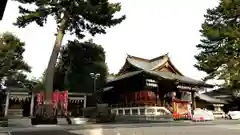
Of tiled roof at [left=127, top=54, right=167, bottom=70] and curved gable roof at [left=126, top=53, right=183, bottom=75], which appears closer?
curved gable roof at [left=126, top=53, right=183, bottom=75]

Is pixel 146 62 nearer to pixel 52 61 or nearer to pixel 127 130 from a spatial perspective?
pixel 52 61

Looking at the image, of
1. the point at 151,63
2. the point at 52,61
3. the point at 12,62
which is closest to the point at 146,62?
the point at 151,63

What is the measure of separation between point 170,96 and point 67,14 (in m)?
18.0

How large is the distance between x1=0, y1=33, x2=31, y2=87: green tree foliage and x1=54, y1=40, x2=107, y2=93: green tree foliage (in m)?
5.35

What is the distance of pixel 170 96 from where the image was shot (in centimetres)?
3869

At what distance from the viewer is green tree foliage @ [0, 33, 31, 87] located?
36062 mm

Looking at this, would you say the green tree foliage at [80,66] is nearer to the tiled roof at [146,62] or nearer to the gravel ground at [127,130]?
the tiled roof at [146,62]

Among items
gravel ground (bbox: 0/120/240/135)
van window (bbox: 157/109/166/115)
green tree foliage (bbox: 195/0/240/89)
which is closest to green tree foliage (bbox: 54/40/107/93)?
van window (bbox: 157/109/166/115)

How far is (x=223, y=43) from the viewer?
39031 millimetres

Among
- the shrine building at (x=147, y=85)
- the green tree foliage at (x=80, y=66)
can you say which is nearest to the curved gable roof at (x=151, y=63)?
the shrine building at (x=147, y=85)

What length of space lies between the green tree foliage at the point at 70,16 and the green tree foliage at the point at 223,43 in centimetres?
1124

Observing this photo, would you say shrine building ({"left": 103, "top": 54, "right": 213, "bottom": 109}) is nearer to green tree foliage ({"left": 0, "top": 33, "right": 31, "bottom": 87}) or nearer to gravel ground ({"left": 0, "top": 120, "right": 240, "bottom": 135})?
green tree foliage ({"left": 0, "top": 33, "right": 31, "bottom": 87})

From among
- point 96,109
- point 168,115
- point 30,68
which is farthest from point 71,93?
point 168,115

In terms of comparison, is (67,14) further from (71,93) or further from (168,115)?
(168,115)
